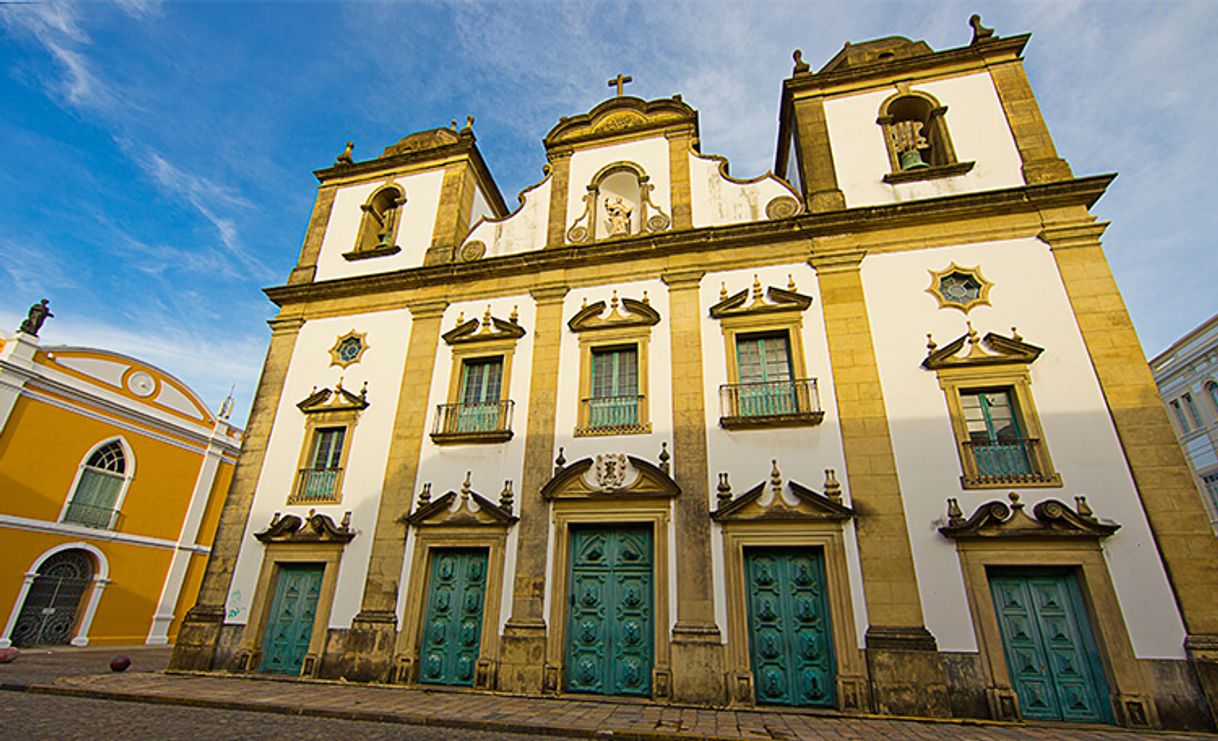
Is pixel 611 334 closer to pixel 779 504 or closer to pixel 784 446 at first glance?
pixel 784 446

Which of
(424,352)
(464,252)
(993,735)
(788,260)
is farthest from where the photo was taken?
(464,252)

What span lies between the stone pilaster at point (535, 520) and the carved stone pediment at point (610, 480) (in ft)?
1.15

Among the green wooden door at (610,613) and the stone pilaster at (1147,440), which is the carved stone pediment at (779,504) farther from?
the stone pilaster at (1147,440)

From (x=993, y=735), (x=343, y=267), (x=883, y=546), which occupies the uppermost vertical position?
(x=343, y=267)

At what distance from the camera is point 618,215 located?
13156 mm

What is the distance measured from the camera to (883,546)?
8891 mm

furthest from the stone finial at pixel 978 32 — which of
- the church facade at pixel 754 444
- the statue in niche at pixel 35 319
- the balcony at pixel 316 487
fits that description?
the statue in niche at pixel 35 319

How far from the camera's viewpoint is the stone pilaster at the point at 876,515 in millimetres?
8078

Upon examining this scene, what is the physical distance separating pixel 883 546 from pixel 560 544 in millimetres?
5203

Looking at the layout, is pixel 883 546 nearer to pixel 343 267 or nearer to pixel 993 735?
pixel 993 735

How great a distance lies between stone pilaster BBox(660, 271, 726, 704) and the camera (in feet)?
28.5

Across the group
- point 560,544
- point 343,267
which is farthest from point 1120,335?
→ point 343,267

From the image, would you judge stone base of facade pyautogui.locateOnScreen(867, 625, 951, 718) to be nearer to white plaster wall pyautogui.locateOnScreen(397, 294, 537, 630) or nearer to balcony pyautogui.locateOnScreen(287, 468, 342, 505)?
white plaster wall pyautogui.locateOnScreen(397, 294, 537, 630)

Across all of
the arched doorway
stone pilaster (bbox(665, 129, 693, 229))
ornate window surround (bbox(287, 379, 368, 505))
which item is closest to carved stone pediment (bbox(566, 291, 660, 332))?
stone pilaster (bbox(665, 129, 693, 229))
